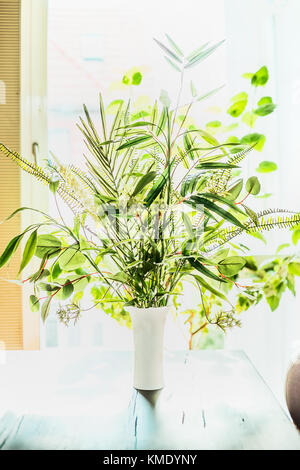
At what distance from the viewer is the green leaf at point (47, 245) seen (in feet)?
2.77

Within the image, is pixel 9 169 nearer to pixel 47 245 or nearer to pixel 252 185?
pixel 47 245

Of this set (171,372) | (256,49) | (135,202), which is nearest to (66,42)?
(256,49)

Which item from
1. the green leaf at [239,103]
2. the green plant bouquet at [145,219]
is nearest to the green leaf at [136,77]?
the green plant bouquet at [145,219]

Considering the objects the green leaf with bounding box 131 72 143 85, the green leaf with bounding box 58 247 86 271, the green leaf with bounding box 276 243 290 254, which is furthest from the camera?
the green leaf with bounding box 276 243 290 254

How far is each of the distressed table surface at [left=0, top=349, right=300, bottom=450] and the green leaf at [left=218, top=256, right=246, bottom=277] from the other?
0.90 feet

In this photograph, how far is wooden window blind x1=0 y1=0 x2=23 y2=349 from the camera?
1.48 meters

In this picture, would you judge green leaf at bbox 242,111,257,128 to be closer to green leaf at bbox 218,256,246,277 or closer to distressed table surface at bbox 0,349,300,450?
green leaf at bbox 218,256,246,277

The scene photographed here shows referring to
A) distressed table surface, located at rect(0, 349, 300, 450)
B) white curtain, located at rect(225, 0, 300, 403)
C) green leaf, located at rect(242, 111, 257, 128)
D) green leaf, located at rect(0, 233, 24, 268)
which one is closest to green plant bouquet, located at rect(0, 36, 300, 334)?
green leaf, located at rect(0, 233, 24, 268)

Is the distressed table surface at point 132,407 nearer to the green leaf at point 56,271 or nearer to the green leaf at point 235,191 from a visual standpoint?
the green leaf at point 56,271

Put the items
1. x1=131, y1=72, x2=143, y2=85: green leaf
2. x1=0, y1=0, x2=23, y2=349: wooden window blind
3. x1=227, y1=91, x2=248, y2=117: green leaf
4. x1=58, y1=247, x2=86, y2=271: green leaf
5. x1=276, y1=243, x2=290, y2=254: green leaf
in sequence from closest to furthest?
x1=58, y1=247, x2=86, y2=271: green leaf
x1=131, y1=72, x2=143, y2=85: green leaf
x1=227, y1=91, x2=248, y2=117: green leaf
x1=276, y1=243, x2=290, y2=254: green leaf
x1=0, y1=0, x2=23, y2=349: wooden window blind

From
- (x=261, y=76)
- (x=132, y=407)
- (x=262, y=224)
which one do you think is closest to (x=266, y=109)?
(x=261, y=76)

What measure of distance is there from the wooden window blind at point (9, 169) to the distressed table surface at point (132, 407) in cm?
33

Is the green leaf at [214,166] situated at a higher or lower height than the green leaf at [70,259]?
higher
